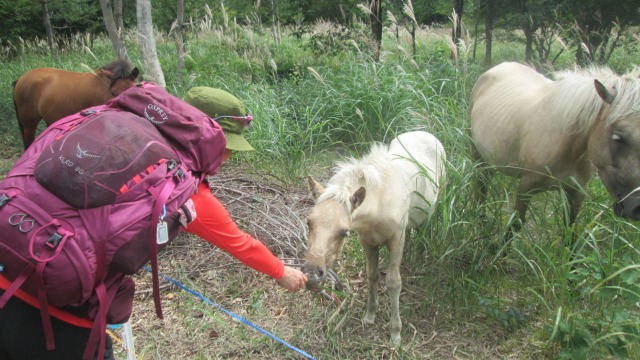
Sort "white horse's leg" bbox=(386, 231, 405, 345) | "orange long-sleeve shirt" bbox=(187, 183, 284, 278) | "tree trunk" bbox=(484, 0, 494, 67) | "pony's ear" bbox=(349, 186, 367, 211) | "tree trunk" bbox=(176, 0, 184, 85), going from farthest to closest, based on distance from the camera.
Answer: "tree trunk" bbox=(484, 0, 494, 67), "tree trunk" bbox=(176, 0, 184, 85), "white horse's leg" bbox=(386, 231, 405, 345), "pony's ear" bbox=(349, 186, 367, 211), "orange long-sleeve shirt" bbox=(187, 183, 284, 278)

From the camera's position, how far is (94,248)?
1609 mm

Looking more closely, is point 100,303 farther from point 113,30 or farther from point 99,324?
point 113,30

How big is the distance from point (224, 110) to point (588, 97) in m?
2.47

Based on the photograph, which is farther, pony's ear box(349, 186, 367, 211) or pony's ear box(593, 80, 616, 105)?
pony's ear box(593, 80, 616, 105)

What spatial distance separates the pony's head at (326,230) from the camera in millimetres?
2549

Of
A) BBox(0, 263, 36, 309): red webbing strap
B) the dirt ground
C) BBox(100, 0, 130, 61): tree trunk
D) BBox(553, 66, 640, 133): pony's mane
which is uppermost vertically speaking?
BBox(100, 0, 130, 61): tree trunk

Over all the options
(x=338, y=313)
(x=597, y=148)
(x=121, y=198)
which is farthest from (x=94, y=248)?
(x=597, y=148)

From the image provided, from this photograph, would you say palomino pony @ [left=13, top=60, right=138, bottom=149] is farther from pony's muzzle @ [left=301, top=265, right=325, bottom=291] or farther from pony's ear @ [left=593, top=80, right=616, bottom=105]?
pony's ear @ [left=593, top=80, right=616, bottom=105]

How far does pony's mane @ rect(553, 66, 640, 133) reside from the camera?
2.96m

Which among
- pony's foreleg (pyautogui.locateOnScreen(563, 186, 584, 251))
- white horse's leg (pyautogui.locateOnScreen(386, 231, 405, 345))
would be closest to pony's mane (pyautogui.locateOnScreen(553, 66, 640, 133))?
pony's foreleg (pyautogui.locateOnScreen(563, 186, 584, 251))

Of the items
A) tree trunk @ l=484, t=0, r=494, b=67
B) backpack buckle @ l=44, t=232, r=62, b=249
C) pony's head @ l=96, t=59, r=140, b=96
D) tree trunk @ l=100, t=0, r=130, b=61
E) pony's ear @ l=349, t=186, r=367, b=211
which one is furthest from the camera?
tree trunk @ l=484, t=0, r=494, b=67

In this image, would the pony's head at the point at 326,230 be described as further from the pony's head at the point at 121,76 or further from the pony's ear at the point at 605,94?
the pony's head at the point at 121,76

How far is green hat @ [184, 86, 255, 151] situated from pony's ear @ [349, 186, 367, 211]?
66cm

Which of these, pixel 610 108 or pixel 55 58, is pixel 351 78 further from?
pixel 55 58
